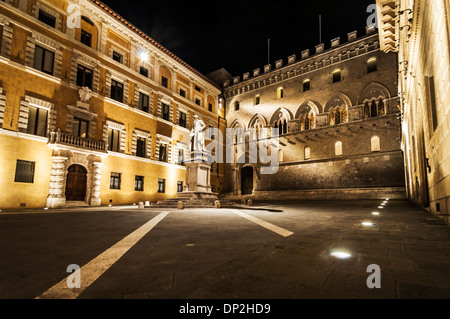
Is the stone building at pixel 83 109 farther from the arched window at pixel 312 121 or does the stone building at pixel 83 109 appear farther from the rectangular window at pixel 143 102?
the arched window at pixel 312 121

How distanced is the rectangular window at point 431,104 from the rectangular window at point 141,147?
70.2 feet

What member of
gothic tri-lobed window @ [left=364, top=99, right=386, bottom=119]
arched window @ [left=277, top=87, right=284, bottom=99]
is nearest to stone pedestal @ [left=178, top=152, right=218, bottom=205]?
arched window @ [left=277, top=87, right=284, bottom=99]

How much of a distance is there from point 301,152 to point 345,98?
23.6 ft

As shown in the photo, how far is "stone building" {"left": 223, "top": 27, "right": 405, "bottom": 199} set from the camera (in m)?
22.8

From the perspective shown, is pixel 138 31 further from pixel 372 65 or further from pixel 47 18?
pixel 372 65

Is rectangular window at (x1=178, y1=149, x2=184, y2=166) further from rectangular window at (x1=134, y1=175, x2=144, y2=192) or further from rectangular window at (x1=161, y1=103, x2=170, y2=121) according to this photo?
rectangular window at (x1=134, y1=175, x2=144, y2=192)

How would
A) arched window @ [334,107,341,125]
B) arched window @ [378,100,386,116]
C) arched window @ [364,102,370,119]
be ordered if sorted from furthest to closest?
arched window @ [334,107,341,125], arched window @ [364,102,370,119], arched window @ [378,100,386,116]

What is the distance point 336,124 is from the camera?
1001 inches

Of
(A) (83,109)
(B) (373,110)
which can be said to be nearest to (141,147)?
(A) (83,109)

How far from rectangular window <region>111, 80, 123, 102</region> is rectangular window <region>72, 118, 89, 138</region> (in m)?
3.82

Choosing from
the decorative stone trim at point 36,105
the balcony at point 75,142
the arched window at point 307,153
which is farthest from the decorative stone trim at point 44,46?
the arched window at point 307,153

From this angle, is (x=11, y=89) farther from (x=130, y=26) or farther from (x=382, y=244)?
(x=382, y=244)

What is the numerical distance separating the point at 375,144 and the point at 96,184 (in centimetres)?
2521

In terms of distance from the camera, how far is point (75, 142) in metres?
17.8
